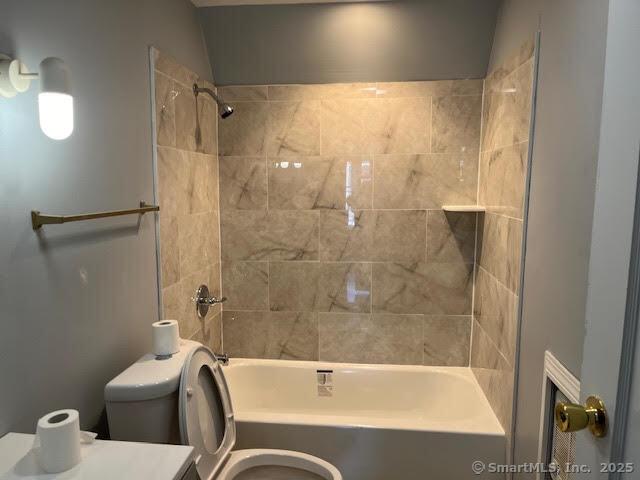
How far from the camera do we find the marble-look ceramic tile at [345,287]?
2693 millimetres

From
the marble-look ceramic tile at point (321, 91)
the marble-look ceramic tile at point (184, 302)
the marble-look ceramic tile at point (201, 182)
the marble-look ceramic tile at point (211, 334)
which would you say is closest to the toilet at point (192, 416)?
the marble-look ceramic tile at point (184, 302)

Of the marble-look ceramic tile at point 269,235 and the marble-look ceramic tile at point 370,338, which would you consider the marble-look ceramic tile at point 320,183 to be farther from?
the marble-look ceramic tile at point 370,338

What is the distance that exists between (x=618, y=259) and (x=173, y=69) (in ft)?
6.34

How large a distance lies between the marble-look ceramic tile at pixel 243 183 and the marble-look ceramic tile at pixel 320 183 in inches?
2.3

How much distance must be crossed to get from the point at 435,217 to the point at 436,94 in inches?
28.4

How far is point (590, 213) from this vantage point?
1208mm

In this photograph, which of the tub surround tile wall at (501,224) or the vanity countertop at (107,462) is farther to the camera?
the tub surround tile wall at (501,224)

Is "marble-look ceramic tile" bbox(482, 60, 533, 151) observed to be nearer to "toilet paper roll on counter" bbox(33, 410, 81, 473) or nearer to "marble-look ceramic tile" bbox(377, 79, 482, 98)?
"marble-look ceramic tile" bbox(377, 79, 482, 98)

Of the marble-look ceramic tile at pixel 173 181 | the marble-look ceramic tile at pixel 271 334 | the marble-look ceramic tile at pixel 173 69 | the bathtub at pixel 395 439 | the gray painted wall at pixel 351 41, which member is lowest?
the bathtub at pixel 395 439

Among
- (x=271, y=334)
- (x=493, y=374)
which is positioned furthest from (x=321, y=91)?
(x=493, y=374)

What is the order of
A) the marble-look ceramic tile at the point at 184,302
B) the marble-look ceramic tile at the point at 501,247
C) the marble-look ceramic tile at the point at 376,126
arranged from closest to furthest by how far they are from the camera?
1. the marble-look ceramic tile at the point at 501,247
2. the marble-look ceramic tile at the point at 184,302
3. the marble-look ceramic tile at the point at 376,126

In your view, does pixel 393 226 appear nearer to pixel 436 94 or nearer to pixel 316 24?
pixel 436 94

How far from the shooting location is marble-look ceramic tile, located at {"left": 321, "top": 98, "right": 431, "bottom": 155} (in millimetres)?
2535

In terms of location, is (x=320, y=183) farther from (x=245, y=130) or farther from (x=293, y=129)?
(x=245, y=130)
